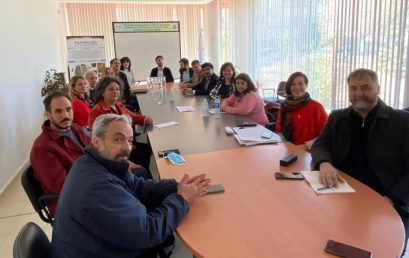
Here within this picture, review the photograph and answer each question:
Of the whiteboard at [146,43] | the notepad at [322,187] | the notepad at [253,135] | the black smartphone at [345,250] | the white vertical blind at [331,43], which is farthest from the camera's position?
the whiteboard at [146,43]

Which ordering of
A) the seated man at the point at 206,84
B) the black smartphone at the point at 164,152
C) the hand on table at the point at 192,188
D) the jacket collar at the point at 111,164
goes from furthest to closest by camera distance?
the seated man at the point at 206,84
the black smartphone at the point at 164,152
the hand on table at the point at 192,188
the jacket collar at the point at 111,164

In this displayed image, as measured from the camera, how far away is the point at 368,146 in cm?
179

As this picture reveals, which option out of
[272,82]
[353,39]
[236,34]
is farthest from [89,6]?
[353,39]

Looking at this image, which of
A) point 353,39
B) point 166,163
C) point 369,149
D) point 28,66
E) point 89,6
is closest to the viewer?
point 369,149

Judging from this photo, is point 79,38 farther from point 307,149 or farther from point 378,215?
point 378,215

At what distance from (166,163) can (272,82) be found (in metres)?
4.27

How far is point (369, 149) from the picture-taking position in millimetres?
1786

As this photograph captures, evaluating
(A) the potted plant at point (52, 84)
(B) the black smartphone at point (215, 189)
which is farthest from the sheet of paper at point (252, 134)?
(A) the potted plant at point (52, 84)

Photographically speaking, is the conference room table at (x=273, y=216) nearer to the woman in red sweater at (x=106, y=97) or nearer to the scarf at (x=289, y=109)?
the scarf at (x=289, y=109)

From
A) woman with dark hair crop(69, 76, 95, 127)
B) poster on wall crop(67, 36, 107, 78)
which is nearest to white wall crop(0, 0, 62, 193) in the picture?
woman with dark hair crop(69, 76, 95, 127)

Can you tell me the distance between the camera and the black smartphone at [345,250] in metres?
1.03

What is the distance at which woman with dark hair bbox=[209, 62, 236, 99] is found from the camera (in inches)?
177

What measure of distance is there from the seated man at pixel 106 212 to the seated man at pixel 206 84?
3.78 m

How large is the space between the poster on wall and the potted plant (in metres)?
1.36
